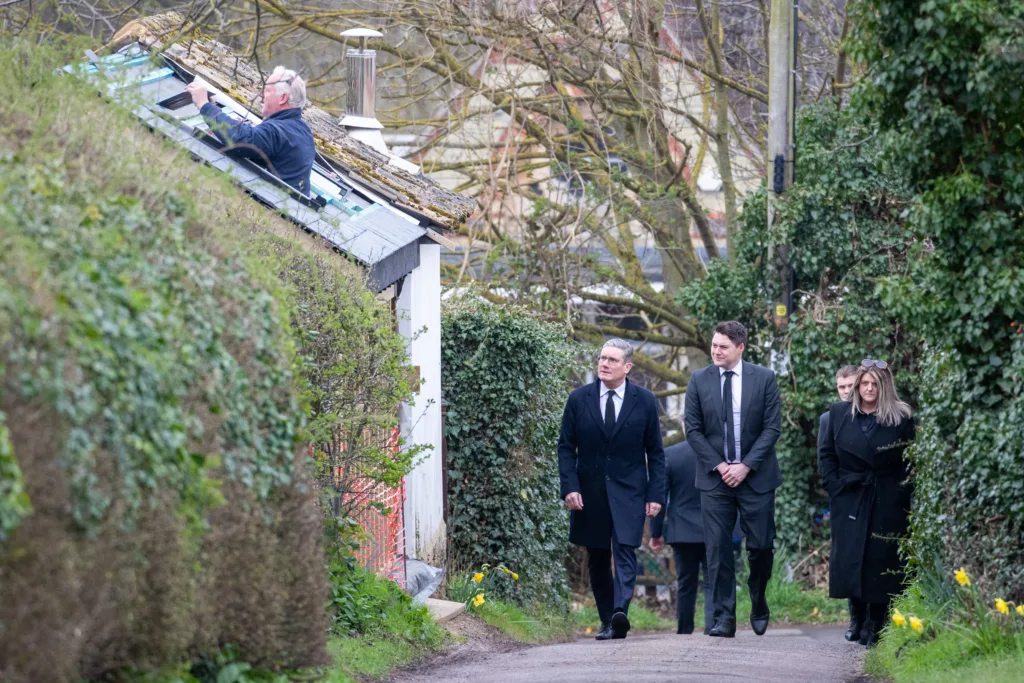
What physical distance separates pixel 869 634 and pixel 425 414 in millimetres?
4022

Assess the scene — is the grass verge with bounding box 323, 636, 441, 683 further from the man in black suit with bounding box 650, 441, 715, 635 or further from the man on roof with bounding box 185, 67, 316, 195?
the man on roof with bounding box 185, 67, 316, 195

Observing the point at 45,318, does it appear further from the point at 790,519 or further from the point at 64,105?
the point at 790,519

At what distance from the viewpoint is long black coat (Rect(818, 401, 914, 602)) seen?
9.33 meters

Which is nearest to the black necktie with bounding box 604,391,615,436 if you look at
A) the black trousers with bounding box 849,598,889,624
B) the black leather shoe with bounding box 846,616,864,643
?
the black trousers with bounding box 849,598,889,624

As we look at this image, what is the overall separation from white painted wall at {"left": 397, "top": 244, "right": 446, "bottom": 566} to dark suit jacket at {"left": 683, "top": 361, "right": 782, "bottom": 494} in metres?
2.56

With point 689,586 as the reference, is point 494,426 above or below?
above

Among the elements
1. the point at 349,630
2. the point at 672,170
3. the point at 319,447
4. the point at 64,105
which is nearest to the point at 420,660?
the point at 349,630

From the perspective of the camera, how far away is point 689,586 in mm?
11023

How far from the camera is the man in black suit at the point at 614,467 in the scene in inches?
384

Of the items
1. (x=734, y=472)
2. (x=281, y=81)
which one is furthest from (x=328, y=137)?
(x=734, y=472)

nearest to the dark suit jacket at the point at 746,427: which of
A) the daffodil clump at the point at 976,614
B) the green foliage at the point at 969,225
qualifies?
the green foliage at the point at 969,225

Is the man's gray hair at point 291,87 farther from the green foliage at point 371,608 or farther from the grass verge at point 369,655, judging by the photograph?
the grass verge at point 369,655

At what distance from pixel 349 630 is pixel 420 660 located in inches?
23.4

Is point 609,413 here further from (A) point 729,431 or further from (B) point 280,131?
(B) point 280,131
